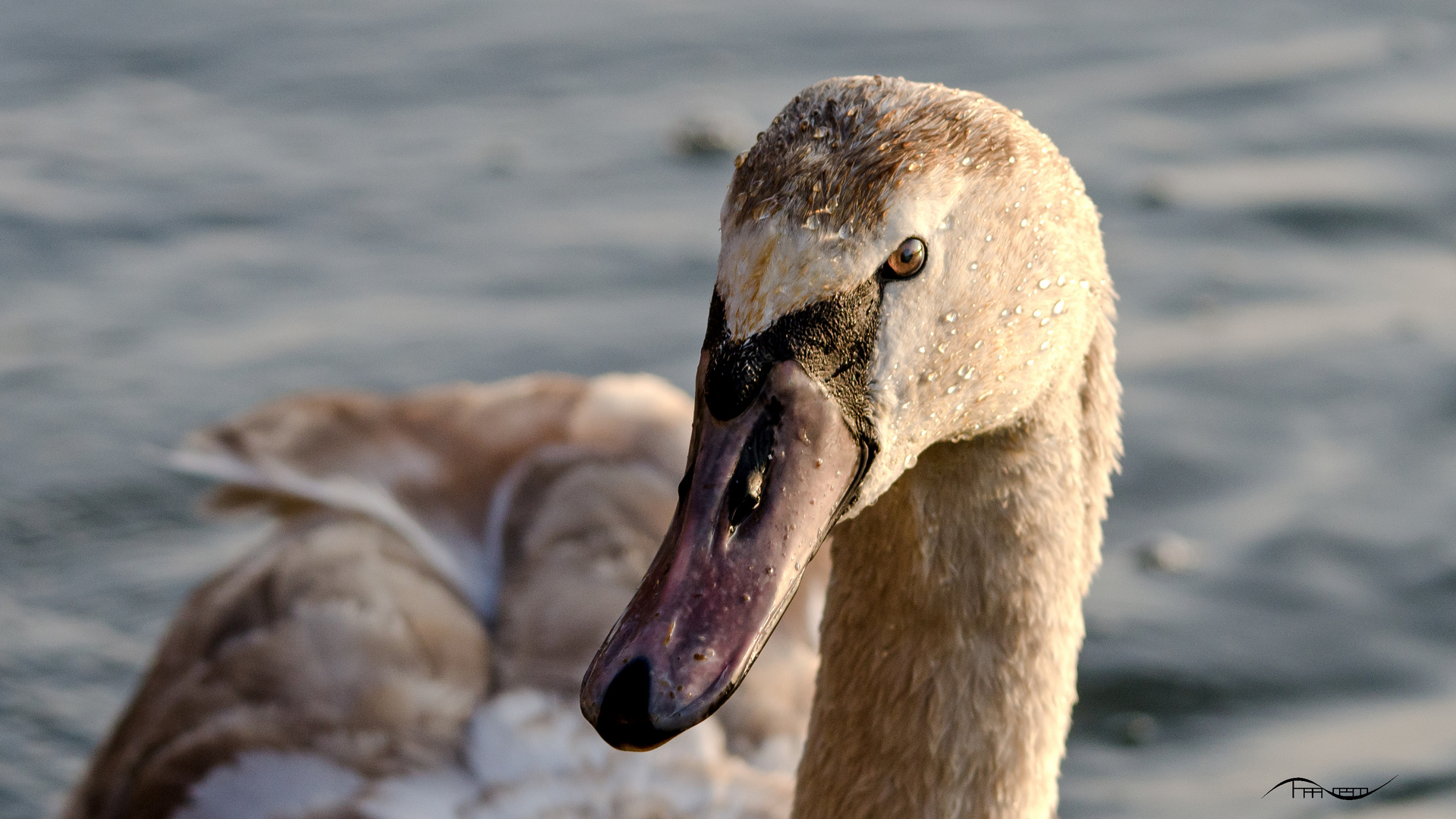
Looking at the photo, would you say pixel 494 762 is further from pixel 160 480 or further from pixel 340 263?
pixel 340 263

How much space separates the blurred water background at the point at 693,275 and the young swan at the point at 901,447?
1.68m

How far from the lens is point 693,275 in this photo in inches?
220

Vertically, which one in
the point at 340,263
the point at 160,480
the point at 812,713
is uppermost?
the point at 340,263

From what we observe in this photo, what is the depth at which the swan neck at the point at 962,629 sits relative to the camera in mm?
2250

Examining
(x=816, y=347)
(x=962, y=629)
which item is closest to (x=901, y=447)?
(x=816, y=347)

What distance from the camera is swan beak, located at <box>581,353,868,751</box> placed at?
1789mm

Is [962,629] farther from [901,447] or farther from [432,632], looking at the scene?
[432,632]

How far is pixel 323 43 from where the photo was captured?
6824mm

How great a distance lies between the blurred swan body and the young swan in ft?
2.54

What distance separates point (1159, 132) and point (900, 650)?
13.9 ft

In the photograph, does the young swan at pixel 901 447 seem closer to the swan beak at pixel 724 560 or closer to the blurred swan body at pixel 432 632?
the swan beak at pixel 724 560

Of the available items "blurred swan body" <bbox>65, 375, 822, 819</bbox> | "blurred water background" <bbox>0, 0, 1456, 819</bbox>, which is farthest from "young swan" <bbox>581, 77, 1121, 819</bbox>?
"blurred water background" <bbox>0, 0, 1456, 819</bbox>

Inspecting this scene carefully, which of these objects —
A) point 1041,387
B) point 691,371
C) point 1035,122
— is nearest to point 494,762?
point 1041,387

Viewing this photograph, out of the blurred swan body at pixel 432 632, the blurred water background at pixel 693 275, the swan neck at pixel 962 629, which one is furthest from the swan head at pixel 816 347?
the blurred water background at pixel 693 275
